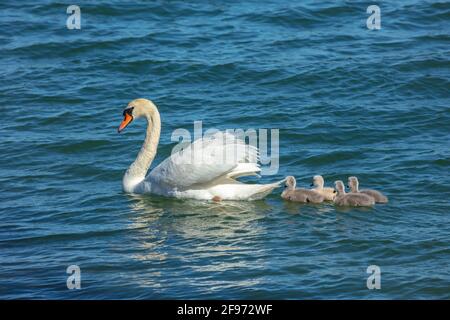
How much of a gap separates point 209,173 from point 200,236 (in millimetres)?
1122

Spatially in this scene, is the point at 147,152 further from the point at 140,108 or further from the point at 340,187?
the point at 340,187

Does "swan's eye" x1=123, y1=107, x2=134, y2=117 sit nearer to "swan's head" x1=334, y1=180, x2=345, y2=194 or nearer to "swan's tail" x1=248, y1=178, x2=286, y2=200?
"swan's tail" x1=248, y1=178, x2=286, y2=200

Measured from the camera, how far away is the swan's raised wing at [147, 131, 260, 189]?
12312 millimetres

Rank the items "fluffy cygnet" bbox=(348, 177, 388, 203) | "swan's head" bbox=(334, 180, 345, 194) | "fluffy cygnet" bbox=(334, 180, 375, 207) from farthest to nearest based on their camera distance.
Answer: "swan's head" bbox=(334, 180, 345, 194) < "fluffy cygnet" bbox=(348, 177, 388, 203) < "fluffy cygnet" bbox=(334, 180, 375, 207)

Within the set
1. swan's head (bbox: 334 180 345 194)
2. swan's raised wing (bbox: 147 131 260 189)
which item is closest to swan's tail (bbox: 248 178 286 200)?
swan's raised wing (bbox: 147 131 260 189)

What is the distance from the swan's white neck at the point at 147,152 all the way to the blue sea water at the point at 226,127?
1.06 feet

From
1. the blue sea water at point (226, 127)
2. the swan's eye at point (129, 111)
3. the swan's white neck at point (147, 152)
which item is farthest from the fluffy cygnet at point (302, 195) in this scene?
the swan's eye at point (129, 111)

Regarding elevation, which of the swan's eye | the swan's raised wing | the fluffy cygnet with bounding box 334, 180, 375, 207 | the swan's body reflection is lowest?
the swan's body reflection

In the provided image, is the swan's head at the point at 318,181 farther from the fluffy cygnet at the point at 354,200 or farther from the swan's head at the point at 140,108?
the swan's head at the point at 140,108

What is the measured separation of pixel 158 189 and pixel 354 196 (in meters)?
2.58

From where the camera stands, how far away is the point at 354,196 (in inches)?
478

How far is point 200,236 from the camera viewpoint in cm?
1155

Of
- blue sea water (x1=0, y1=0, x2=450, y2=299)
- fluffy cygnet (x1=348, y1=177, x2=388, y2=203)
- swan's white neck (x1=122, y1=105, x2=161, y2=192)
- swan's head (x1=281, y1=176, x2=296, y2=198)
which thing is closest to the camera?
blue sea water (x1=0, y1=0, x2=450, y2=299)
